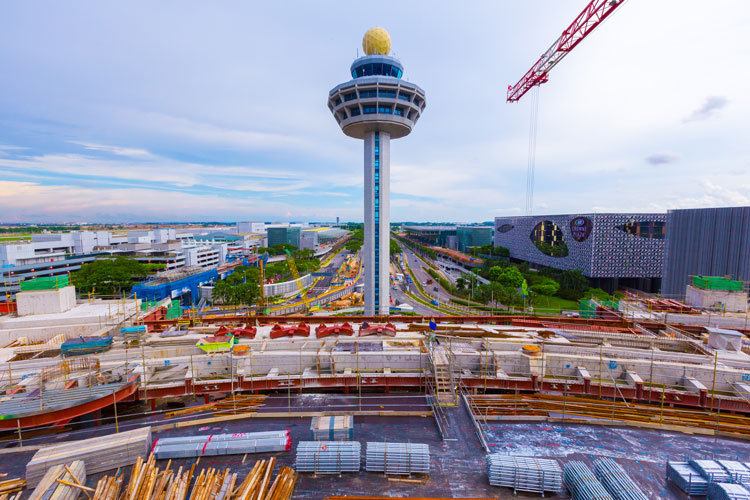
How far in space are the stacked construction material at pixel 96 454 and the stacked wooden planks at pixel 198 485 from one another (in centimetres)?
114

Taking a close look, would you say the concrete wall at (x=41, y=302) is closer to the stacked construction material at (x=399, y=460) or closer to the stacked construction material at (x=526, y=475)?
the stacked construction material at (x=399, y=460)

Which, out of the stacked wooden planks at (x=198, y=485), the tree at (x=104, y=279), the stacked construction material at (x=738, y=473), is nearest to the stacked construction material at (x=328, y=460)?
the stacked wooden planks at (x=198, y=485)

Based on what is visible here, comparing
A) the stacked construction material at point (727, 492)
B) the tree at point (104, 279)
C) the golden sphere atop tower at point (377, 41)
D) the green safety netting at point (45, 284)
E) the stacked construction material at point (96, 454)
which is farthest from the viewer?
the tree at point (104, 279)

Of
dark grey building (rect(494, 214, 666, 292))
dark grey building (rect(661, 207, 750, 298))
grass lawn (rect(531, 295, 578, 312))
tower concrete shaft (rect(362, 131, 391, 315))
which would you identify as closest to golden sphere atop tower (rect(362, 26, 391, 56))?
tower concrete shaft (rect(362, 131, 391, 315))

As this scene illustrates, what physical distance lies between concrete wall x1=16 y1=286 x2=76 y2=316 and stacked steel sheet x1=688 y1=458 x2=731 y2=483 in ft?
178

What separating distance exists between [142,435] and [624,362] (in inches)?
1312

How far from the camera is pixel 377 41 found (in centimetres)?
5122

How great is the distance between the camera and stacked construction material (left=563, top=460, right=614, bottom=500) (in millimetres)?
13100

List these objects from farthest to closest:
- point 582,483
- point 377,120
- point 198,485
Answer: point 377,120, point 582,483, point 198,485

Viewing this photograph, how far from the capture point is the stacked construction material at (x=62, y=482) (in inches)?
510

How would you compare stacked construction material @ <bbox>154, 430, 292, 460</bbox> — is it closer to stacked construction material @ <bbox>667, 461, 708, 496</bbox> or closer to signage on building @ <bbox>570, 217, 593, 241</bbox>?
stacked construction material @ <bbox>667, 461, 708, 496</bbox>

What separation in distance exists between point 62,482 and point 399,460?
14637mm

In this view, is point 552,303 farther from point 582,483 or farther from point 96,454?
point 96,454

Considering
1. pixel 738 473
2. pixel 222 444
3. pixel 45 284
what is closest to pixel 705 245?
pixel 738 473
